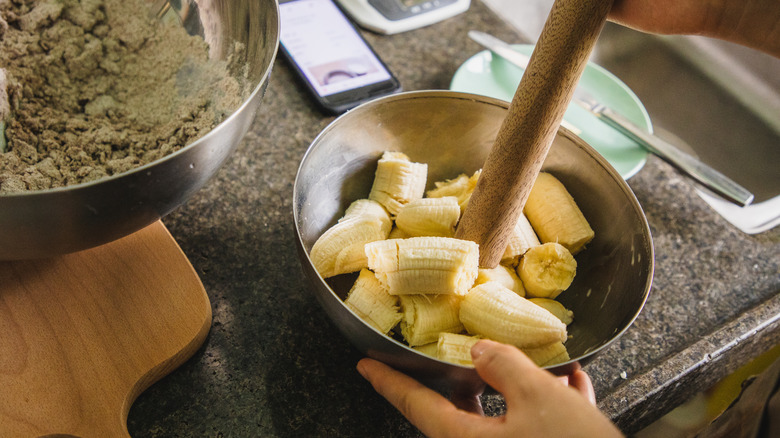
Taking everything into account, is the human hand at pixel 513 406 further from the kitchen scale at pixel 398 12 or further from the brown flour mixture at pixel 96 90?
the kitchen scale at pixel 398 12

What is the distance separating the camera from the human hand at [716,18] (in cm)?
60

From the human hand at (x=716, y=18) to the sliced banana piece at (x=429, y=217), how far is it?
0.27 meters

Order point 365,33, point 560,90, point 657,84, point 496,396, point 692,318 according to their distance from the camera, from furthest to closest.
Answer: point 657,84
point 365,33
point 692,318
point 496,396
point 560,90

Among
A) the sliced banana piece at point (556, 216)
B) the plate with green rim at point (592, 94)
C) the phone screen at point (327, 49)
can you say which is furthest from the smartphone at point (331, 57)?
the sliced banana piece at point (556, 216)

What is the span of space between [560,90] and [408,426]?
38 centimetres

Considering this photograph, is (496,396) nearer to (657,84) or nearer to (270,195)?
(270,195)

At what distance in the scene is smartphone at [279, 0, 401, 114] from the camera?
0.91 metres

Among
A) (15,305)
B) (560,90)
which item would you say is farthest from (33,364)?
(560,90)

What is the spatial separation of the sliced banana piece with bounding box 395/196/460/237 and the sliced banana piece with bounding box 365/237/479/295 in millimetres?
73

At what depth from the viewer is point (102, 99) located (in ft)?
2.30

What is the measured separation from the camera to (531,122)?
1.79ft

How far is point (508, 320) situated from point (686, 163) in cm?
53

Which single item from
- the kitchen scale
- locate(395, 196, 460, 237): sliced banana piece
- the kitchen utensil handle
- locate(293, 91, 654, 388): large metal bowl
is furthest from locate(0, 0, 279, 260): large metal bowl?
the kitchen utensil handle

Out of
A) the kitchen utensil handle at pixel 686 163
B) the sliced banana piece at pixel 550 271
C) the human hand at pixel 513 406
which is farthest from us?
the kitchen utensil handle at pixel 686 163
